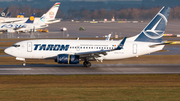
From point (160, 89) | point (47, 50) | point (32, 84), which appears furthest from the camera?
point (47, 50)

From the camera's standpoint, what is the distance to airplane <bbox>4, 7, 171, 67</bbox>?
144 feet

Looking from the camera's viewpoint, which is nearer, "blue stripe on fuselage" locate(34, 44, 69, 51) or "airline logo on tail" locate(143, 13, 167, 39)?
"blue stripe on fuselage" locate(34, 44, 69, 51)

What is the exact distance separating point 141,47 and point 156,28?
407 centimetres

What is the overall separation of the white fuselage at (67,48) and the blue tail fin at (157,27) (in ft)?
4.49

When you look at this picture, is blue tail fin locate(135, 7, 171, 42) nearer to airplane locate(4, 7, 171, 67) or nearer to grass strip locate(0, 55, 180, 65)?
airplane locate(4, 7, 171, 67)

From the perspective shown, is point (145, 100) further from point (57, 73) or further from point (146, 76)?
point (57, 73)

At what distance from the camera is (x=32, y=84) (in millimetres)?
32688

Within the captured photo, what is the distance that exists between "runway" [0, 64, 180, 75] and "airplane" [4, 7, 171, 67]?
4.98 feet

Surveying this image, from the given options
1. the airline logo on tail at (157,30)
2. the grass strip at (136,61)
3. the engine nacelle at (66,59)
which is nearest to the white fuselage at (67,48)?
the engine nacelle at (66,59)

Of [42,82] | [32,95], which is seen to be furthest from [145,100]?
[42,82]

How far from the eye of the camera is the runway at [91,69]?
4056cm

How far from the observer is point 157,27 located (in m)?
46.2

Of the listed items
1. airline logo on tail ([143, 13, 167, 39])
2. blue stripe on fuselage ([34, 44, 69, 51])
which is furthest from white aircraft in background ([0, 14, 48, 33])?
airline logo on tail ([143, 13, 167, 39])

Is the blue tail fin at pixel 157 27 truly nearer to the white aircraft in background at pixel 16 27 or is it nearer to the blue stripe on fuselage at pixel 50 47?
the blue stripe on fuselage at pixel 50 47
